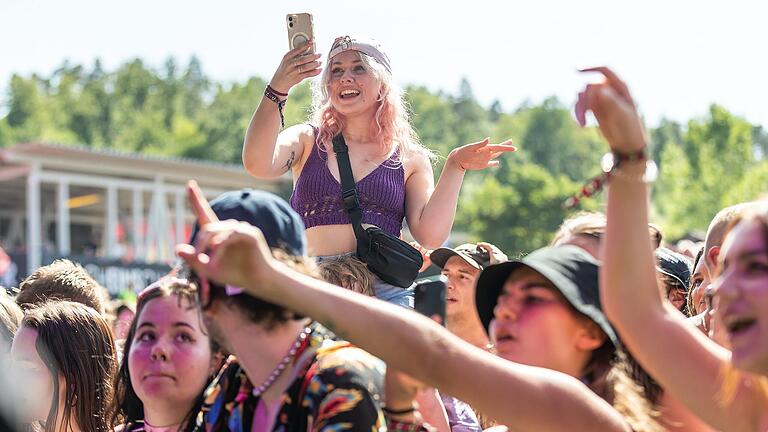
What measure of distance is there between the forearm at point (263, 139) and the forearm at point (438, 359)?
2213 millimetres

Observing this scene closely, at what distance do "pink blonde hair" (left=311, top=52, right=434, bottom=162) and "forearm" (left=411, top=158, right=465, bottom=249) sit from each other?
0.81ft

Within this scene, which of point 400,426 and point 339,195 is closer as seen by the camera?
point 400,426

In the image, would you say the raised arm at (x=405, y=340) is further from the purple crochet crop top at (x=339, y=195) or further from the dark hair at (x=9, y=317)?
the dark hair at (x=9, y=317)

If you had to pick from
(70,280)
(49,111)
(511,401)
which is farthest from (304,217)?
(49,111)

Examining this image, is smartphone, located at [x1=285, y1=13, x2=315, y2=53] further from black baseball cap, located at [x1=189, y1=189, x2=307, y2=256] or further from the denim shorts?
black baseball cap, located at [x1=189, y1=189, x2=307, y2=256]

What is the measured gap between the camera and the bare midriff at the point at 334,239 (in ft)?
14.9

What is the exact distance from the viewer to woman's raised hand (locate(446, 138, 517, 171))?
4.56 metres

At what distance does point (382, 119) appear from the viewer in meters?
4.77

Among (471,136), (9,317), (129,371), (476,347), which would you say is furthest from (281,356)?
(471,136)

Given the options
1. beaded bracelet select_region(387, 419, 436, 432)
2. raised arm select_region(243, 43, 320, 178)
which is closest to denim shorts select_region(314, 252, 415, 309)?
raised arm select_region(243, 43, 320, 178)

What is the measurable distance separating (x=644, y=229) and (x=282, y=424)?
852 mm

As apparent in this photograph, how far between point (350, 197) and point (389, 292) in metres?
0.42

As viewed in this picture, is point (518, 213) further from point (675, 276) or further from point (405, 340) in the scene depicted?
point (405, 340)

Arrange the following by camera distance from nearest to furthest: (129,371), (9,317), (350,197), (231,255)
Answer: (231,255), (129,371), (350,197), (9,317)
